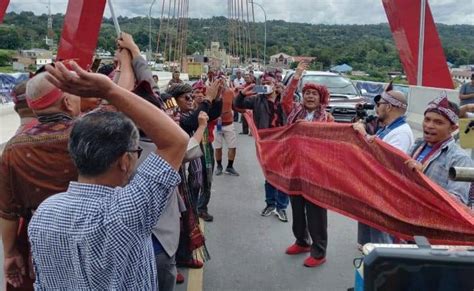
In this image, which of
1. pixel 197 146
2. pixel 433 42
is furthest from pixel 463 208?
pixel 433 42

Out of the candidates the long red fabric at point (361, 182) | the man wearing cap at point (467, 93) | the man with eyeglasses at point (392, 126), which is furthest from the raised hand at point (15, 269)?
the man wearing cap at point (467, 93)

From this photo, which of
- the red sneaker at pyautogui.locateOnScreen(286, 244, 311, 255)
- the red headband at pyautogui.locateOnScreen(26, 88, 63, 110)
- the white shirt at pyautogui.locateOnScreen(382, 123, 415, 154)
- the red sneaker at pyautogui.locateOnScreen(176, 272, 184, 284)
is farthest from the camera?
the red sneaker at pyautogui.locateOnScreen(286, 244, 311, 255)

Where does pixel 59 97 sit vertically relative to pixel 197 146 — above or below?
above

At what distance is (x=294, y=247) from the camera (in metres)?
5.20

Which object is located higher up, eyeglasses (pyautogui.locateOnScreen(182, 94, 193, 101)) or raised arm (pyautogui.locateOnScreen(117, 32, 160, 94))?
raised arm (pyautogui.locateOnScreen(117, 32, 160, 94))

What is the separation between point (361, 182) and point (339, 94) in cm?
1128

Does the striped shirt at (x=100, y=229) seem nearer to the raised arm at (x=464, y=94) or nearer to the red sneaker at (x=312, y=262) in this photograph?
the red sneaker at (x=312, y=262)

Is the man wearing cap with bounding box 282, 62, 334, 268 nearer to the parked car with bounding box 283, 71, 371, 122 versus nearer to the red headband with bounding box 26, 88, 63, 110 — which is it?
the red headband with bounding box 26, 88, 63, 110

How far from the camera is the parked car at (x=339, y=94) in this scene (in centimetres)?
1435

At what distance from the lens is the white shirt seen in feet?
13.2

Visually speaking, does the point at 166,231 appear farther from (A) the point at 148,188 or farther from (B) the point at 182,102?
(B) the point at 182,102

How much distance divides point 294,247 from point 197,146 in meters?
2.45

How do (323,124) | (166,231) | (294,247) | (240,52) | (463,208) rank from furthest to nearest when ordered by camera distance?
(240,52) < (294,247) < (323,124) < (463,208) < (166,231)

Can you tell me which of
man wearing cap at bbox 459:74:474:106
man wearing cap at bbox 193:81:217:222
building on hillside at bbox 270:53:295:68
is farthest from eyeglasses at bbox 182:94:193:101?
building on hillside at bbox 270:53:295:68
